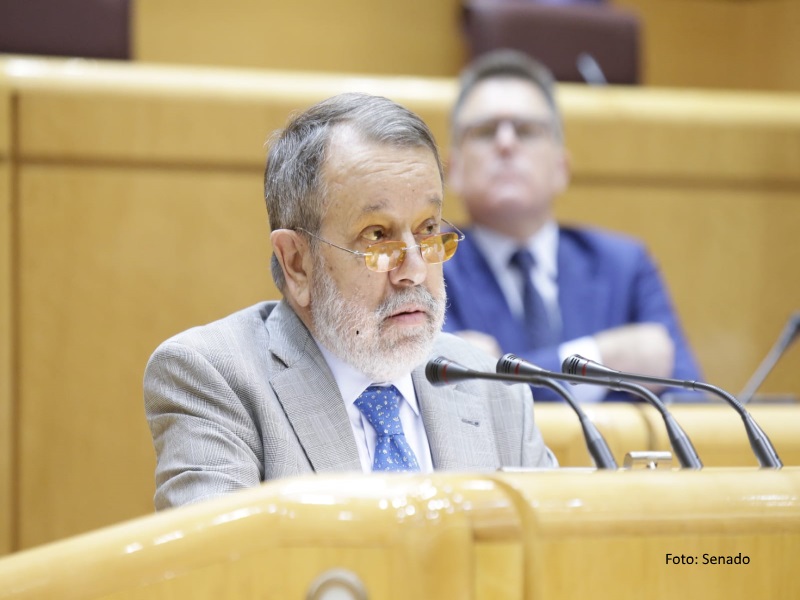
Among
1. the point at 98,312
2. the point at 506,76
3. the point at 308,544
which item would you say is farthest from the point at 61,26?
the point at 308,544

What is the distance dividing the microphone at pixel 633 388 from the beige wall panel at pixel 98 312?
1.66 m

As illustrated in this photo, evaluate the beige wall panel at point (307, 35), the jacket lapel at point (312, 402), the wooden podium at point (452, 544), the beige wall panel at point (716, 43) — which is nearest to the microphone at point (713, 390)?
the wooden podium at point (452, 544)

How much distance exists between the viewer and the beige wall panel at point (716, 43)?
4266 millimetres

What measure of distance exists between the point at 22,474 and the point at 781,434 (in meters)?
1.82

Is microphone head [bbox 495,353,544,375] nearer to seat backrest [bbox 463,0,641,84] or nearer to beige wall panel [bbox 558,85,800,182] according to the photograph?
beige wall panel [bbox 558,85,800,182]

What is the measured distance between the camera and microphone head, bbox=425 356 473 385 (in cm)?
144

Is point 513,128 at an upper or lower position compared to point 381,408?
upper

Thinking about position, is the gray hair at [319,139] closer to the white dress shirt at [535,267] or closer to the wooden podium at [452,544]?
the wooden podium at [452,544]

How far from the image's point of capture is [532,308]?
9.75ft

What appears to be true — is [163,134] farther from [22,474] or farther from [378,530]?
[378,530]

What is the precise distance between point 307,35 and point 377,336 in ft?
7.63

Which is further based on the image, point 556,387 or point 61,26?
point 61,26

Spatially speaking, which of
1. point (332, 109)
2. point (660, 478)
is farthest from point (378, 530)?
point (332, 109)

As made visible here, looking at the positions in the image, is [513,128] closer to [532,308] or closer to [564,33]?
[532,308]
